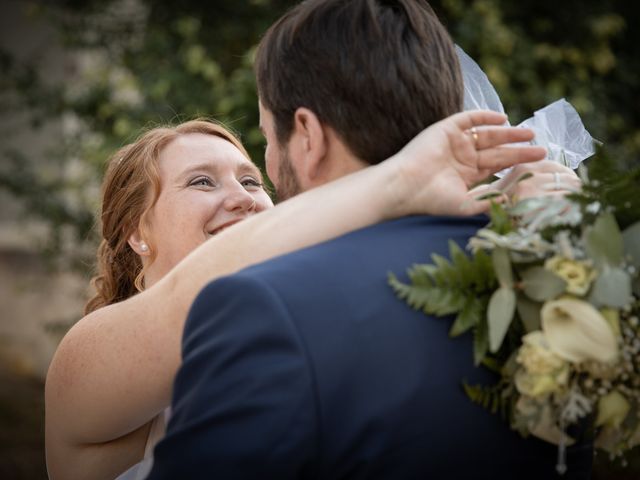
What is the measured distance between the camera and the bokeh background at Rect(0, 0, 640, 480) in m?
6.81

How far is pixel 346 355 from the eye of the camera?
1.86 m

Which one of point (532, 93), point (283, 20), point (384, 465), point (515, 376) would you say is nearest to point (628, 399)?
point (515, 376)

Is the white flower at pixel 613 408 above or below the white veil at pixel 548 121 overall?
below

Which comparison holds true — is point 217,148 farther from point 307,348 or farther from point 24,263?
point 24,263

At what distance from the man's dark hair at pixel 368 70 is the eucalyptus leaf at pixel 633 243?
593mm

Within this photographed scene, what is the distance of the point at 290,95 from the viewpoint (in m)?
2.27

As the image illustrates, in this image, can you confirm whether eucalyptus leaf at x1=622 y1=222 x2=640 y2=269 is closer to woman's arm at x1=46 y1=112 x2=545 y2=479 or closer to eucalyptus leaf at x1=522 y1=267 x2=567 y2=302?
eucalyptus leaf at x1=522 y1=267 x2=567 y2=302

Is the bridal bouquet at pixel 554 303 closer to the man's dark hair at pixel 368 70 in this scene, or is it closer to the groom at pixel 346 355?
the groom at pixel 346 355

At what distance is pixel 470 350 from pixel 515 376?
126 mm

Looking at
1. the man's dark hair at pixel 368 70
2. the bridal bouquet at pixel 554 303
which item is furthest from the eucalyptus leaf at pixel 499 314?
the man's dark hair at pixel 368 70

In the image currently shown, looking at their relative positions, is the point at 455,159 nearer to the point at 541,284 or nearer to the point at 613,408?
the point at 541,284

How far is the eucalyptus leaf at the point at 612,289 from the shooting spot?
1840 millimetres

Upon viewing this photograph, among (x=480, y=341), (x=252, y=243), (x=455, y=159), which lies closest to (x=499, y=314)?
(x=480, y=341)

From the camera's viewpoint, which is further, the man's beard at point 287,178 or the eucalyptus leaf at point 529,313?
the man's beard at point 287,178
